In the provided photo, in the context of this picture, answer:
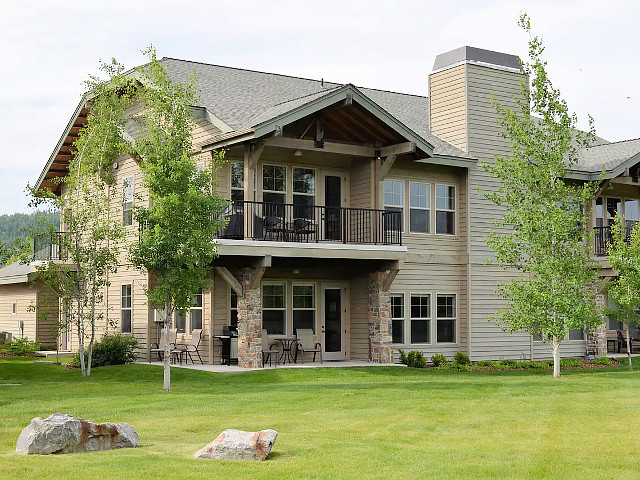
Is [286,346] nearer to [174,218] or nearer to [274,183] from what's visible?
[274,183]

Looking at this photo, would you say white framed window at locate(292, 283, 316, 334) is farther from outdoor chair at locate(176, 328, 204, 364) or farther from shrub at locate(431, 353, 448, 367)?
shrub at locate(431, 353, 448, 367)

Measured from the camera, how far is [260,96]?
82.5 ft

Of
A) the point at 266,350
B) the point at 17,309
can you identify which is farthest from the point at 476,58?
the point at 17,309

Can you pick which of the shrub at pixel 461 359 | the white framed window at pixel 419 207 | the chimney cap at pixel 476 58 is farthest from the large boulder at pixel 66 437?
the chimney cap at pixel 476 58

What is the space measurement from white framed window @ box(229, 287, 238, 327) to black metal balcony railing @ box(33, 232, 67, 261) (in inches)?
174

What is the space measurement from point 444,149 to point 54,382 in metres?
12.8

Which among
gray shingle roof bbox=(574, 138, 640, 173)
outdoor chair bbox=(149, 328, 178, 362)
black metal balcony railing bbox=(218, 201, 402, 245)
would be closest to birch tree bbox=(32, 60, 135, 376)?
outdoor chair bbox=(149, 328, 178, 362)

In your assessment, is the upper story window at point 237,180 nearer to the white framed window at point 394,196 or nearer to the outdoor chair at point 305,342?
the outdoor chair at point 305,342

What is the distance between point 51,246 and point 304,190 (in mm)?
8364

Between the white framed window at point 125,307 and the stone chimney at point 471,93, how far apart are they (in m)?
10.6

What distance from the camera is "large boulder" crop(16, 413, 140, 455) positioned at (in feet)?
31.9

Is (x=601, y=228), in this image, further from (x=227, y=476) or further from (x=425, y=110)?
(x=227, y=476)

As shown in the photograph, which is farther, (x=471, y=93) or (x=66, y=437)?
(x=471, y=93)

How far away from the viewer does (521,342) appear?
26625mm
